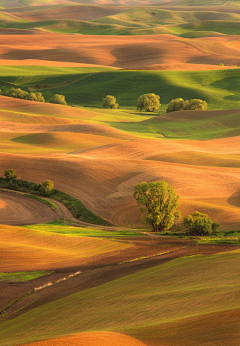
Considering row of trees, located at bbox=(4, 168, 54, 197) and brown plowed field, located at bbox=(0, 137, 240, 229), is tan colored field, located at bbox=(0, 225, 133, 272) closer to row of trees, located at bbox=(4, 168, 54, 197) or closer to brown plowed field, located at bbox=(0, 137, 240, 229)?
brown plowed field, located at bbox=(0, 137, 240, 229)

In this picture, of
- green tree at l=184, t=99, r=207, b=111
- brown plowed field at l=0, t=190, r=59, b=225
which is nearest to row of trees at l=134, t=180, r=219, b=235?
brown plowed field at l=0, t=190, r=59, b=225

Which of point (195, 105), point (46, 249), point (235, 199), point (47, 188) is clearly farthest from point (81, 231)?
point (195, 105)

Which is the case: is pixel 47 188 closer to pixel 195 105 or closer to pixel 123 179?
pixel 123 179

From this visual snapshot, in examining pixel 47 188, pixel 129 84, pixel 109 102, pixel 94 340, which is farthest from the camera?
pixel 129 84

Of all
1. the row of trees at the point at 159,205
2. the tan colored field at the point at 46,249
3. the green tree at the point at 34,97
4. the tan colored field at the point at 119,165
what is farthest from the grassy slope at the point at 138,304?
the green tree at the point at 34,97

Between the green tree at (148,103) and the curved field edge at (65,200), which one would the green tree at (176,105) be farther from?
the curved field edge at (65,200)

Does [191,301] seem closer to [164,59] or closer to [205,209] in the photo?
[205,209]

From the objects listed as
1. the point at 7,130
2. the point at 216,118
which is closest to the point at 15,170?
the point at 7,130
